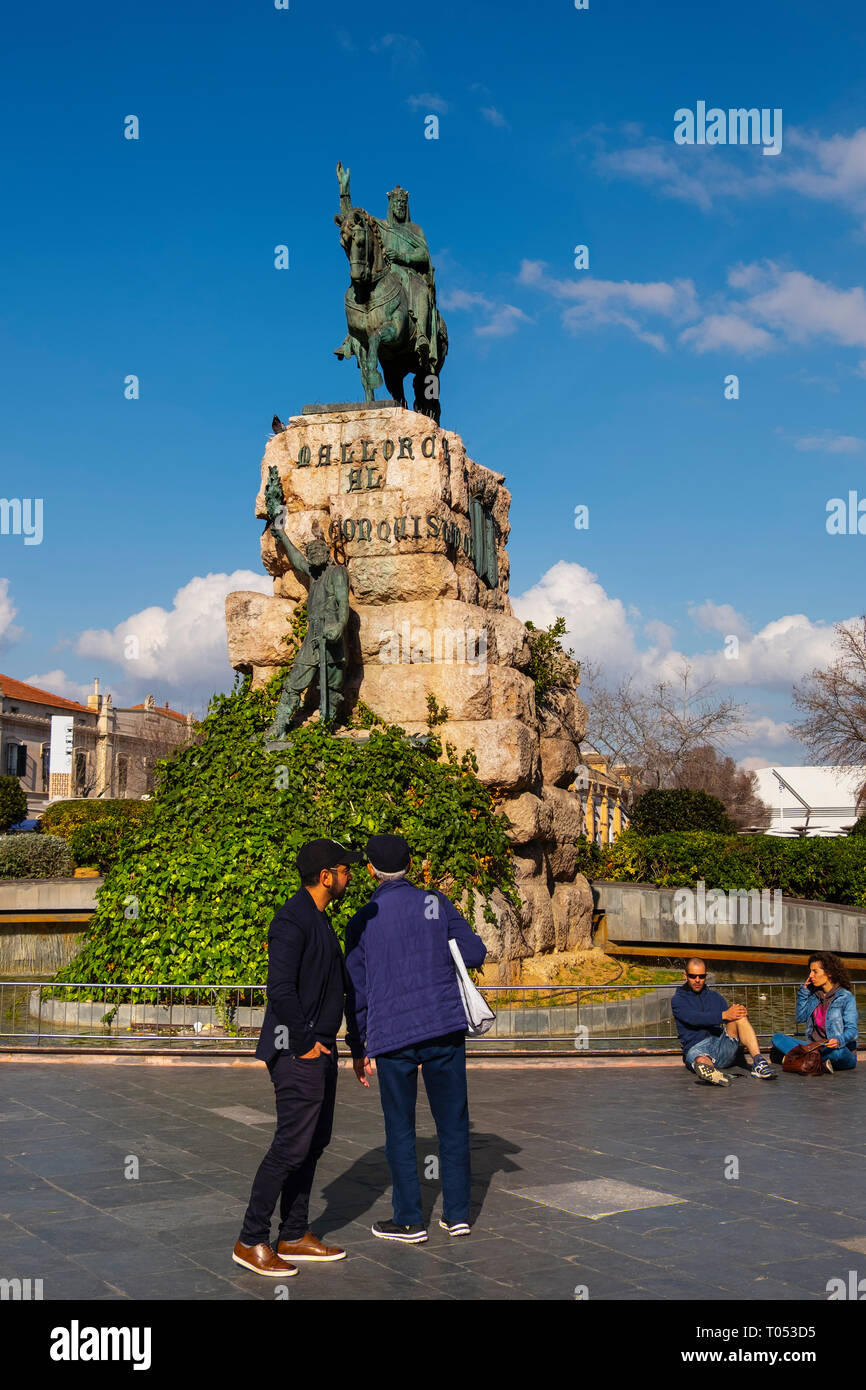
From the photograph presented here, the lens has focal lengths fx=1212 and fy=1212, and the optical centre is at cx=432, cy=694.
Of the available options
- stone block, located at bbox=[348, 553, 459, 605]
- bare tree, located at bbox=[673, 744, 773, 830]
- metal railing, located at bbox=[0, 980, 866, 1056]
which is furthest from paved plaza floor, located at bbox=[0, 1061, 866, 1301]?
bare tree, located at bbox=[673, 744, 773, 830]

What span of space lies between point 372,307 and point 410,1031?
11.7m

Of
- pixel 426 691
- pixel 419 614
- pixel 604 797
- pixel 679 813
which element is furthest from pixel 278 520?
pixel 604 797

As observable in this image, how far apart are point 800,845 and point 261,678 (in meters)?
9.17

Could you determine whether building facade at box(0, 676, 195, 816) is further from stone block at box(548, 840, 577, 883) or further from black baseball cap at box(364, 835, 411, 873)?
black baseball cap at box(364, 835, 411, 873)

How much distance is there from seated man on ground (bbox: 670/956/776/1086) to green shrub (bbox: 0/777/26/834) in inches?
831

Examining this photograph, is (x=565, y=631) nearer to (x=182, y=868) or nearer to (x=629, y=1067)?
(x=182, y=868)

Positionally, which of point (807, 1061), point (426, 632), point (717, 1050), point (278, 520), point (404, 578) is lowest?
point (807, 1061)

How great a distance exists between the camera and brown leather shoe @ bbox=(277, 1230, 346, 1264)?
4.96 meters

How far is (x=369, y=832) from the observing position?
12.2 meters

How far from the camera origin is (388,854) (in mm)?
5594

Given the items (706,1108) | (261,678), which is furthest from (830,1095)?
(261,678)

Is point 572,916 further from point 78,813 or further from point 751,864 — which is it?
point 78,813
